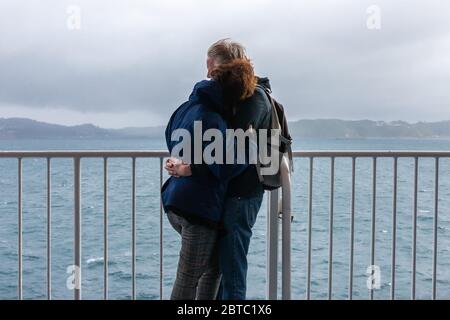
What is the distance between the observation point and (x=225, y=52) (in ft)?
6.10

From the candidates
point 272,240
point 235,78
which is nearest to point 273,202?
point 272,240

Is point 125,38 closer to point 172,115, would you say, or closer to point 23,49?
point 23,49

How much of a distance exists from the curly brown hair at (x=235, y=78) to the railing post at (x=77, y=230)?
115 centimetres

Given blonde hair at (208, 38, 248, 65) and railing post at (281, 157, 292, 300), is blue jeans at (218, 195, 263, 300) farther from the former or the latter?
blonde hair at (208, 38, 248, 65)

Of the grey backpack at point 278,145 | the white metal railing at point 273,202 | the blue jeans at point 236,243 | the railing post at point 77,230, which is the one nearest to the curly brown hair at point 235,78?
the grey backpack at point 278,145

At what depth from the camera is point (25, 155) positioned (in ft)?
8.53

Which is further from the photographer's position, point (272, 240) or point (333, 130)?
point (333, 130)

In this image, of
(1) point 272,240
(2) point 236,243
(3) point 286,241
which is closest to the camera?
(2) point 236,243

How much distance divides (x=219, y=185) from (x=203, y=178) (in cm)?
7

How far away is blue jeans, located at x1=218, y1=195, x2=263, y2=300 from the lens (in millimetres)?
1928

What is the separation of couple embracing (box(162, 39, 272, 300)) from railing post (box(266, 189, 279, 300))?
0.56 metres

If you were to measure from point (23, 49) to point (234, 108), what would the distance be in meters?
47.4

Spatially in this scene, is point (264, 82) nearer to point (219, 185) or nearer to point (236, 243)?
point (219, 185)

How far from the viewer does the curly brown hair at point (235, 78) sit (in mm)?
1822
